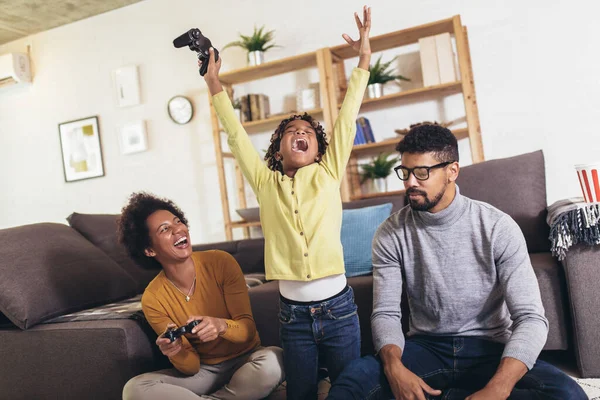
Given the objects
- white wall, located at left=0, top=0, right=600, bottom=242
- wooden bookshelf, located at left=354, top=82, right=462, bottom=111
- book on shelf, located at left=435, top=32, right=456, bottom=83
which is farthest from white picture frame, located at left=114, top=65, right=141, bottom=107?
book on shelf, located at left=435, top=32, right=456, bottom=83

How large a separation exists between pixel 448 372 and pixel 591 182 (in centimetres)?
90

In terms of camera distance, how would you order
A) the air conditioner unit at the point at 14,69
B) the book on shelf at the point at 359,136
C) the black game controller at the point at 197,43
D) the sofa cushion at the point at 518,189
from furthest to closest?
the air conditioner unit at the point at 14,69
the book on shelf at the point at 359,136
the sofa cushion at the point at 518,189
the black game controller at the point at 197,43

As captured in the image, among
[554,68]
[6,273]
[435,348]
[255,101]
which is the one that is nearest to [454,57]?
[554,68]

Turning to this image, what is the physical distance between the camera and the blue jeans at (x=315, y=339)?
1472 millimetres

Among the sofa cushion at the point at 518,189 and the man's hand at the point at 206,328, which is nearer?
the man's hand at the point at 206,328

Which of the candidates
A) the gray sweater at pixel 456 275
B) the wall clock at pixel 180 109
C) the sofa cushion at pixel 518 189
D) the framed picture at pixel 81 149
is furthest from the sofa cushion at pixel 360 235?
the framed picture at pixel 81 149

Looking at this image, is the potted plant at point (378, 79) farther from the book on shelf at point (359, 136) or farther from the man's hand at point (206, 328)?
the man's hand at point (206, 328)

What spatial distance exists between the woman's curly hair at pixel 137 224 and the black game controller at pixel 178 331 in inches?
15.9

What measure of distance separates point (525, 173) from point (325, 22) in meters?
2.24

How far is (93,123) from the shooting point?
196 inches

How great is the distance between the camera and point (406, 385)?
1300 millimetres

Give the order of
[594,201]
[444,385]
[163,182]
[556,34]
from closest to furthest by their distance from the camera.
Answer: [444,385] → [594,201] → [556,34] → [163,182]

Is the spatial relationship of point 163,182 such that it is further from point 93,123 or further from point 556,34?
point 556,34

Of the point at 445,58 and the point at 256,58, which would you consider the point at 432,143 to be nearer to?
the point at 445,58
